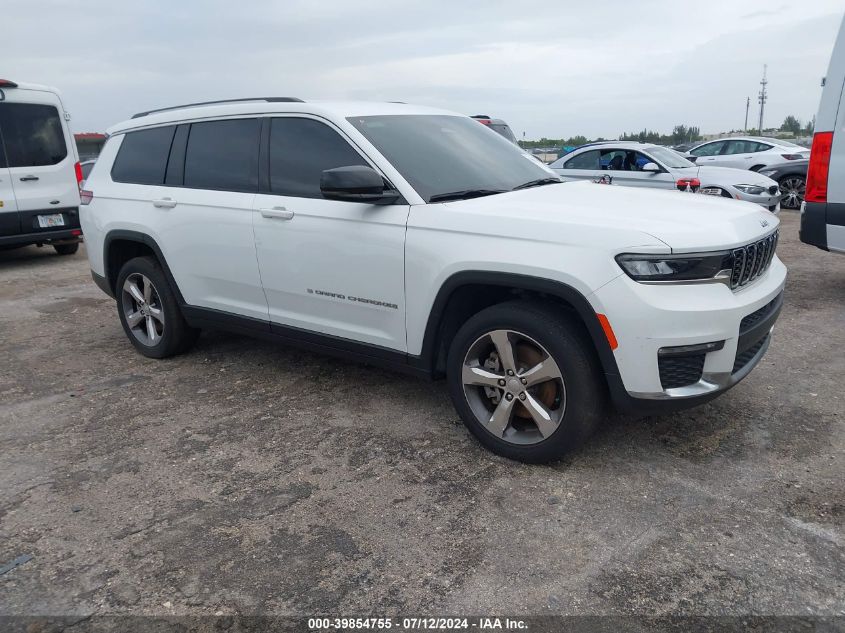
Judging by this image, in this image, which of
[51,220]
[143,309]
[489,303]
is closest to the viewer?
[489,303]

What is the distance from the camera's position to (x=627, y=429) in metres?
3.86

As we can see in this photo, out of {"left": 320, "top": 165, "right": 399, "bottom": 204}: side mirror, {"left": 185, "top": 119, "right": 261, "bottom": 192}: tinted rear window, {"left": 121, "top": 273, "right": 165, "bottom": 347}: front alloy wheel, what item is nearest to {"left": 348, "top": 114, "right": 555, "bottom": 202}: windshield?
{"left": 320, "top": 165, "right": 399, "bottom": 204}: side mirror

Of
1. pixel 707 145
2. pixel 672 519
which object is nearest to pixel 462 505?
pixel 672 519

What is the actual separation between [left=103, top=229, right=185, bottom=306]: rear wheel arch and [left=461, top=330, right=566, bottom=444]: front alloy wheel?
2.48 m

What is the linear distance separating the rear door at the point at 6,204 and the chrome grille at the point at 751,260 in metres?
9.24

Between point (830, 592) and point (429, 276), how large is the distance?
2.16 m

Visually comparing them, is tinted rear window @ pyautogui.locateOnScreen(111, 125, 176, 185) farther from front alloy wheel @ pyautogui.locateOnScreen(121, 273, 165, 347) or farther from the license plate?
the license plate

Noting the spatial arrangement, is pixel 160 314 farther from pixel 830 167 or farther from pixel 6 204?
pixel 830 167

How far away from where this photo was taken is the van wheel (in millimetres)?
3219

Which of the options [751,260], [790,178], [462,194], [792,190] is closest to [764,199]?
[790,178]

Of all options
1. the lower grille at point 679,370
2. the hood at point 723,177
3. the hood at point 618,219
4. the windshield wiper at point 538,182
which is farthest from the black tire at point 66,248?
→ the lower grille at point 679,370

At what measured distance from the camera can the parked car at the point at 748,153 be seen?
623 inches

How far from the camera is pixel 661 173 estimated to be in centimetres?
1114

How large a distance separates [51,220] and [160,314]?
18.6ft
